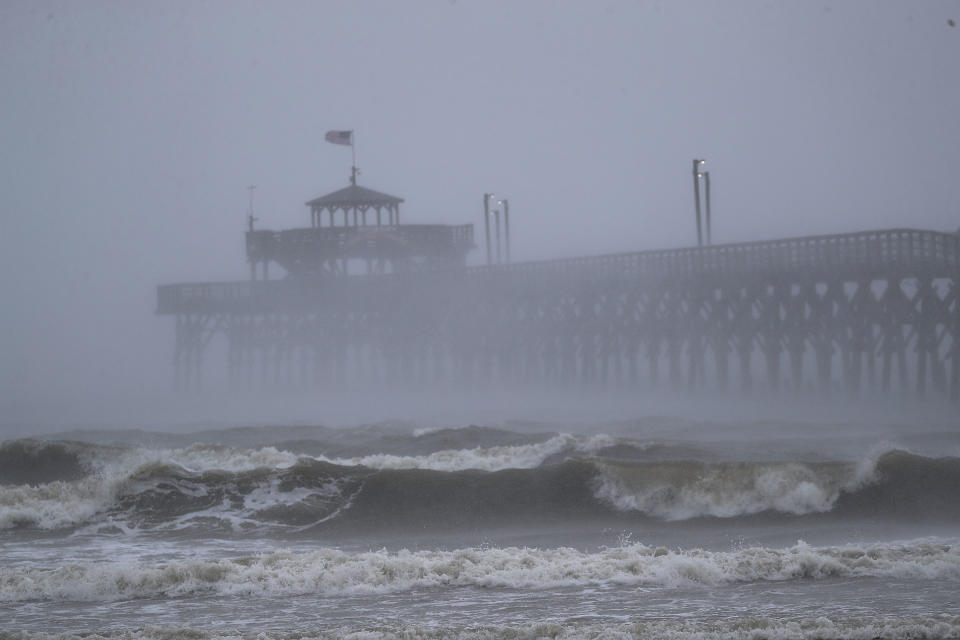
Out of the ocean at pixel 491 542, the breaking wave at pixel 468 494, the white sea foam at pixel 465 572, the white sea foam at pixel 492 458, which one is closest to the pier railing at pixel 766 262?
the ocean at pixel 491 542

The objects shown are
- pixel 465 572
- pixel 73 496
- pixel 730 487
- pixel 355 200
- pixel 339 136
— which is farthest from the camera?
pixel 339 136

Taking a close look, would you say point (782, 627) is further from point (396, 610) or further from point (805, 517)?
point (805, 517)

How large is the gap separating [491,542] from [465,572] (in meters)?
2.23

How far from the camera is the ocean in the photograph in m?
8.62

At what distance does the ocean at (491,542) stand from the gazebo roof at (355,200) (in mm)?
22329

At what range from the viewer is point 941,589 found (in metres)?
9.07

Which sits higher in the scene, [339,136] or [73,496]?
[339,136]

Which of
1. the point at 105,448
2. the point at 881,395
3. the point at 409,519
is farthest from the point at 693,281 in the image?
the point at 409,519

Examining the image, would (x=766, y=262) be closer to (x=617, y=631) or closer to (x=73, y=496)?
(x=73, y=496)

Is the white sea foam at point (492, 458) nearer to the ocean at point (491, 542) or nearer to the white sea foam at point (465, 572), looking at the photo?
the ocean at point (491, 542)

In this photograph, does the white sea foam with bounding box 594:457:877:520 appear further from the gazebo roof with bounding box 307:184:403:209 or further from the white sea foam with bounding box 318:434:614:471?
the gazebo roof with bounding box 307:184:403:209

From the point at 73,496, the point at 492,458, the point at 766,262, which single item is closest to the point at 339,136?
the point at 766,262

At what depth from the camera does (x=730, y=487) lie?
13.8 m

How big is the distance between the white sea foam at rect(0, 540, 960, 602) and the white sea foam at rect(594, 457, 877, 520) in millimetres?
3109
